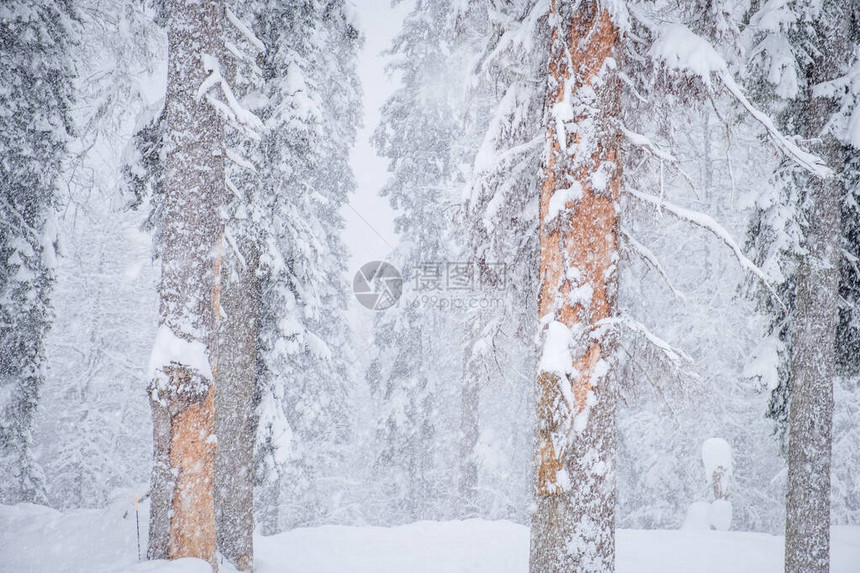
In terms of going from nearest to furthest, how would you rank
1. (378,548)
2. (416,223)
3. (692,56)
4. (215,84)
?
(692,56) < (215,84) < (378,548) < (416,223)

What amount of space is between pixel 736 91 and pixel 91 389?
82.1ft

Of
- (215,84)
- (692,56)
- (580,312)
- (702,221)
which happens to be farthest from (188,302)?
(692,56)

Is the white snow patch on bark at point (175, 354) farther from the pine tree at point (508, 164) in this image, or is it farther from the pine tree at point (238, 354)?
the pine tree at point (508, 164)

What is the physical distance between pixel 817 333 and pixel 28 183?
1392 centimetres

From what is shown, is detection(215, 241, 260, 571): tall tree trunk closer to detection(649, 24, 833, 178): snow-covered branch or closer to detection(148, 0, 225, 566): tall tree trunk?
detection(148, 0, 225, 566): tall tree trunk

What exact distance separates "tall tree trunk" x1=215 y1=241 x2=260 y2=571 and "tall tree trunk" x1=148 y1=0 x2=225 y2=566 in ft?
7.56

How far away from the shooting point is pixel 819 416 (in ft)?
21.3

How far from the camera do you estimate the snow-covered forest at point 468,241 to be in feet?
14.4

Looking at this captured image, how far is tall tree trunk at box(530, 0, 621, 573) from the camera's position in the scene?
4242mm

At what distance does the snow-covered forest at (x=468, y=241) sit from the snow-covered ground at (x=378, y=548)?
0.25 feet

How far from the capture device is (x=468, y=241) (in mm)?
5711

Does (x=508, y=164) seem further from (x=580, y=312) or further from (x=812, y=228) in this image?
(x=812, y=228)

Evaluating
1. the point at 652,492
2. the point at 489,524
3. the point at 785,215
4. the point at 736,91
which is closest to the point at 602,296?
the point at 736,91

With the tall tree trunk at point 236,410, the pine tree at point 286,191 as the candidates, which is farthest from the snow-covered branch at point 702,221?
the tall tree trunk at point 236,410
